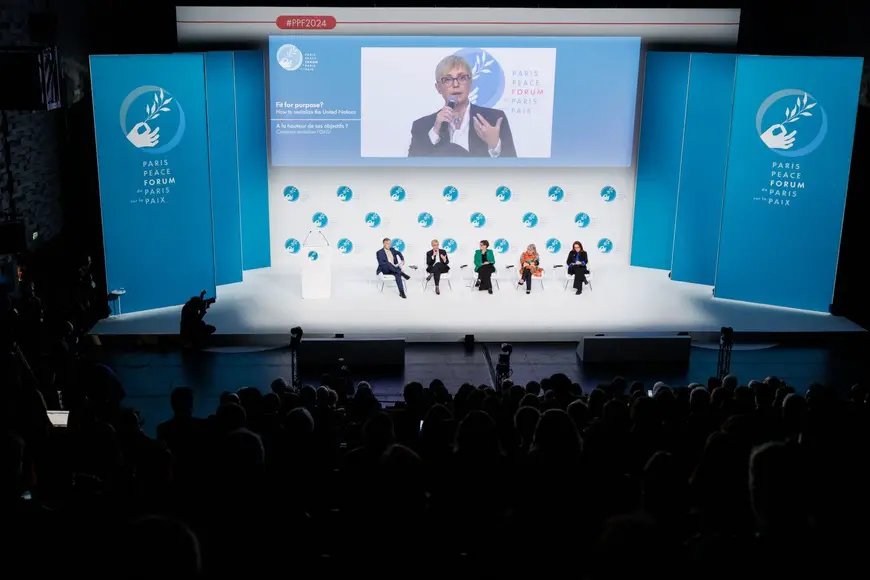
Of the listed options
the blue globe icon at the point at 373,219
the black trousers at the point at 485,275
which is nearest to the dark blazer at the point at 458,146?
the blue globe icon at the point at 373,219

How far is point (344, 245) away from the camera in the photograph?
13.1 meters

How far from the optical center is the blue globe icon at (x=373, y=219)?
1305 centimetres

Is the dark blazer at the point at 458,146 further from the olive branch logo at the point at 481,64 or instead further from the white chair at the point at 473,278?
the white chair at the point at 473,278

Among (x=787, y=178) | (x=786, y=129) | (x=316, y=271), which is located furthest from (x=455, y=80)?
(x=787, y=178)

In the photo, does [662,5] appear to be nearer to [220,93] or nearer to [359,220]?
[359,220]

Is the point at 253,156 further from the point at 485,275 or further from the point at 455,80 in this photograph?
the point at 485,275

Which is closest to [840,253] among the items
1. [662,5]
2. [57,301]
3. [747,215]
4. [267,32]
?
[747,215]

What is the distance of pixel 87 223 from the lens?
11.4m

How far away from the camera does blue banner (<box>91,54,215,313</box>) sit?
33.9ft

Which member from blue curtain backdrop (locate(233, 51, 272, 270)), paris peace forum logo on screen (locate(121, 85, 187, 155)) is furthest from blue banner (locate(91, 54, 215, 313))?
blue curtain backdrop (locate(233, 51, 272, 270))

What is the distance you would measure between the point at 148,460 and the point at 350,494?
35.2 inches

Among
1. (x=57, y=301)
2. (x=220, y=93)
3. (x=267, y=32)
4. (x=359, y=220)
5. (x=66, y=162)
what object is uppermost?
(x=267, y=32)

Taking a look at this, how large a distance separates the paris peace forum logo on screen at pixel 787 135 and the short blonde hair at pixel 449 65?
395 centimetres

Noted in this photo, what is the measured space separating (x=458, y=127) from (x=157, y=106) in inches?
165
